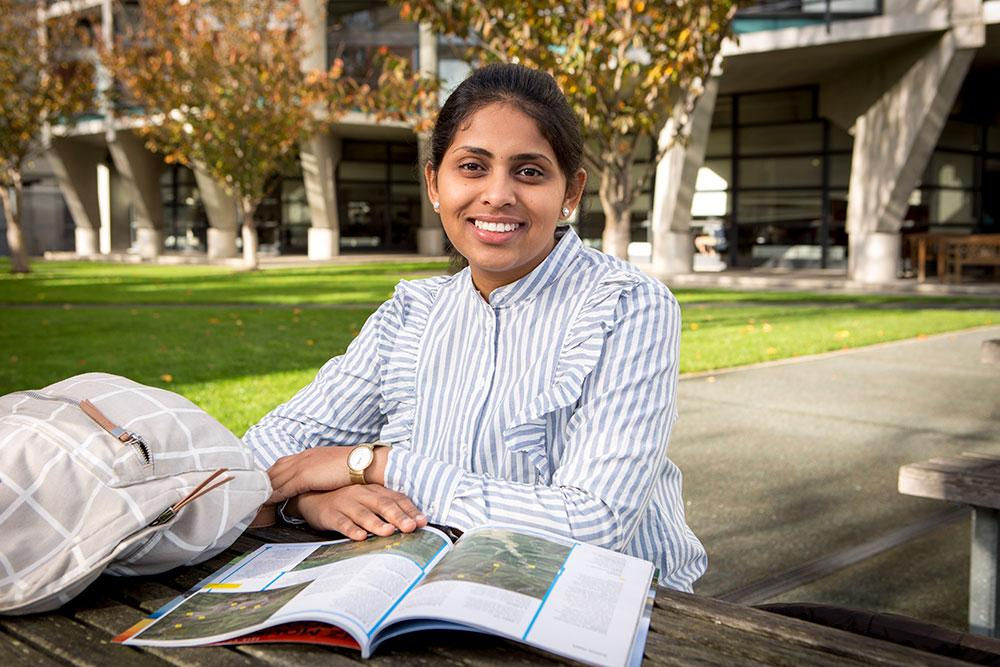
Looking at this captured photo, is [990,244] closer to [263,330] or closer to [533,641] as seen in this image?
[263,330]

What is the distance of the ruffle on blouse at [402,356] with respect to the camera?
2.38 m

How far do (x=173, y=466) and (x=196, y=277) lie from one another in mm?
23221

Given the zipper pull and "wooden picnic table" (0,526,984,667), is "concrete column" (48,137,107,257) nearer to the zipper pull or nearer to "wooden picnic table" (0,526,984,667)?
the zipper pull

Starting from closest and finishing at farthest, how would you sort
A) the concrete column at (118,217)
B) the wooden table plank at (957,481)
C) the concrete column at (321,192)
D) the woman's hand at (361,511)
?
the woman's hand at (361,511), the wooden table plank at (957,481), the concrete column at (321,192), the concrete column at (118,217)

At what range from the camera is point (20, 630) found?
1.44 meters

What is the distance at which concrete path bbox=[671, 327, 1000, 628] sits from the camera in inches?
153

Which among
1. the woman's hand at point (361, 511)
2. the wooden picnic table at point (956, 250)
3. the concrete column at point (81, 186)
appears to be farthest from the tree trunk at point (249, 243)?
the woman's hand at point (361, 511)

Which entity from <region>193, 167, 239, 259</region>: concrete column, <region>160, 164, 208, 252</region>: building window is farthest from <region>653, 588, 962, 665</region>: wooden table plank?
<region>160, 164, 208, 252</region>: building window

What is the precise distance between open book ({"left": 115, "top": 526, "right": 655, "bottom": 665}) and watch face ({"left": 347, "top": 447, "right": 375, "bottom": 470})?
39 centimetres

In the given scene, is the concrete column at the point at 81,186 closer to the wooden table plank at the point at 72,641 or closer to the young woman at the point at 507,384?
the young woman at the point at 507,384

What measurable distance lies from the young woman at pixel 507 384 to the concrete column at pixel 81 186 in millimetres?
39265

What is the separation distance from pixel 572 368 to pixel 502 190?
43 centimetres

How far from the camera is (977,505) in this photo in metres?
2.94

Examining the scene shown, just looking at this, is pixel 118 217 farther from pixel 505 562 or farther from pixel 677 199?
pixel 505 562
